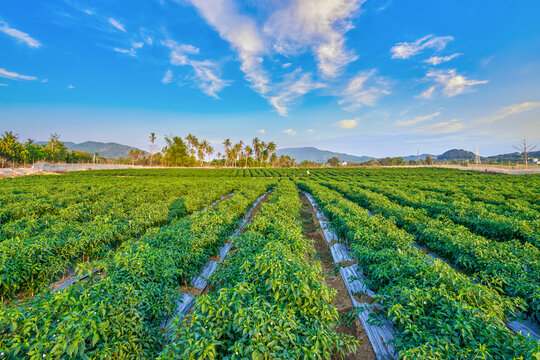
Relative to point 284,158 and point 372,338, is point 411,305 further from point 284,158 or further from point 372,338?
point 284,158

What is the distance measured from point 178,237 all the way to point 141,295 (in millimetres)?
2598

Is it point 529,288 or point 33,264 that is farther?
point 33,264

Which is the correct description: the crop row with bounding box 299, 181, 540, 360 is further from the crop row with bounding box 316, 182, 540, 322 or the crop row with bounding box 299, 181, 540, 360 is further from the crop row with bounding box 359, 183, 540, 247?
the crop row with bounding box 359, 183, 540, 247

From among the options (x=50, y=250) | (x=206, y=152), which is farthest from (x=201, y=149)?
(x=50, y=250)

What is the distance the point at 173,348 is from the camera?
3.00m

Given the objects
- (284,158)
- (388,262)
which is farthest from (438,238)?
(284,158)

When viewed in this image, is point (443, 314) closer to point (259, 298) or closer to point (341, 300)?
point (259, 298)

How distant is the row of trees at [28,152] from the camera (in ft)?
202

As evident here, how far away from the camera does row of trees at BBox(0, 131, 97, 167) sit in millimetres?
61463

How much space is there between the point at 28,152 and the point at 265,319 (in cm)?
10120

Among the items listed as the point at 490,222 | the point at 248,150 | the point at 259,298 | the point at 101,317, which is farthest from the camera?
the point at 248,150

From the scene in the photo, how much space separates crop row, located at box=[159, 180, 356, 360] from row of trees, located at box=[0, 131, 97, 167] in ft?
307

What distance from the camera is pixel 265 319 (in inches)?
123

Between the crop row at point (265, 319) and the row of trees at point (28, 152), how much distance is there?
3689 inches
